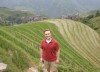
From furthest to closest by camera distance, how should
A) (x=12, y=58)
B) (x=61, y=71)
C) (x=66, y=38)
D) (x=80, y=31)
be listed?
1. (x=80, y=31)
2. (x=66, y=38)
3. (x=61, y=71)
4. (x=12, y=58)

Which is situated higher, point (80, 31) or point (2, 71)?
point (2, 71)

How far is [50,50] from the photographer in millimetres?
15297

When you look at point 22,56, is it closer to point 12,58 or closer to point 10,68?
point 12,58

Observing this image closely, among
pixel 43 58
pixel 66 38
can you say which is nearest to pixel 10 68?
pixel 43 58

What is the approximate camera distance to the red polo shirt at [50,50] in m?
15.2

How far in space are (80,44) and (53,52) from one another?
62.2 m

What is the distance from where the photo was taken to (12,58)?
18109 millimetres

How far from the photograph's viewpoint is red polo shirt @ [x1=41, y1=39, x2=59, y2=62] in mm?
15164

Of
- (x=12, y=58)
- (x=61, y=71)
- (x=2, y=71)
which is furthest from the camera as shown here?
(x=61, y=71)

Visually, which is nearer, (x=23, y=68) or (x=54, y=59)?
(x=54, y=59)

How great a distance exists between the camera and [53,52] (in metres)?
15.4

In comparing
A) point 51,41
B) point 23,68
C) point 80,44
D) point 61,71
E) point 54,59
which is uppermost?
point 51,41

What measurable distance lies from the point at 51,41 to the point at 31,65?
4650mm

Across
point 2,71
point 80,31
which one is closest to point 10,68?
point 2,71
